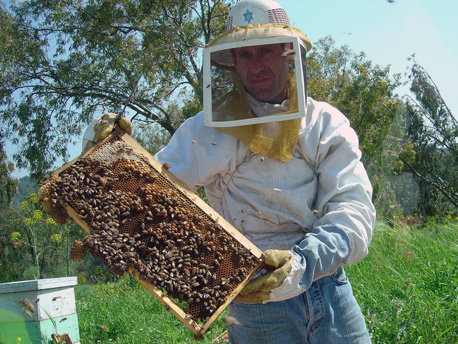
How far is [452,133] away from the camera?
20.5 metres

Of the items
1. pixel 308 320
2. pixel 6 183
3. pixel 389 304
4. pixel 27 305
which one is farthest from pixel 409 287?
pixel 6 183

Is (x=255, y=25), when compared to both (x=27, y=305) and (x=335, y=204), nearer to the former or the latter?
(x=335, y=204)

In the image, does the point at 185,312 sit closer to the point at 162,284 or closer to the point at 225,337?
the point at 162,284

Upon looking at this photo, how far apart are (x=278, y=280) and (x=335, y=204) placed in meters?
0.62

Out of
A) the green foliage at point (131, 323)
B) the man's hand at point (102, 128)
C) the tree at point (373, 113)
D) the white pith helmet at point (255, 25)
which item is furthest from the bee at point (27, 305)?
the tree at point (373, 113)

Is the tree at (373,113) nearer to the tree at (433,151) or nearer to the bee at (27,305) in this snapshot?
the tree at (433,151)

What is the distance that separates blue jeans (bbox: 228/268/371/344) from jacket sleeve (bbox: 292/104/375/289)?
0.64 feet

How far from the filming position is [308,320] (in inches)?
98.9

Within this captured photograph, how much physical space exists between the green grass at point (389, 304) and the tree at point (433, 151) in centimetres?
1458

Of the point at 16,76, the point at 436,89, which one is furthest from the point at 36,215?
the point at 436,89

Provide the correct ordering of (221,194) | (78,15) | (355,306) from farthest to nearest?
(78,15) < (221,194) < (355,306)

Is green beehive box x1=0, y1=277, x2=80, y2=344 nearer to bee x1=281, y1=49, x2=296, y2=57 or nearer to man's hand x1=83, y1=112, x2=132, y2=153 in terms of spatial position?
man's hand x1=83, y1=112, x2=132, y2=153

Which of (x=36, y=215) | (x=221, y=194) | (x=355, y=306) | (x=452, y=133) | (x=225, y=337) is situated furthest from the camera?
(x=452, y=133)

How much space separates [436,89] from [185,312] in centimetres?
2150
